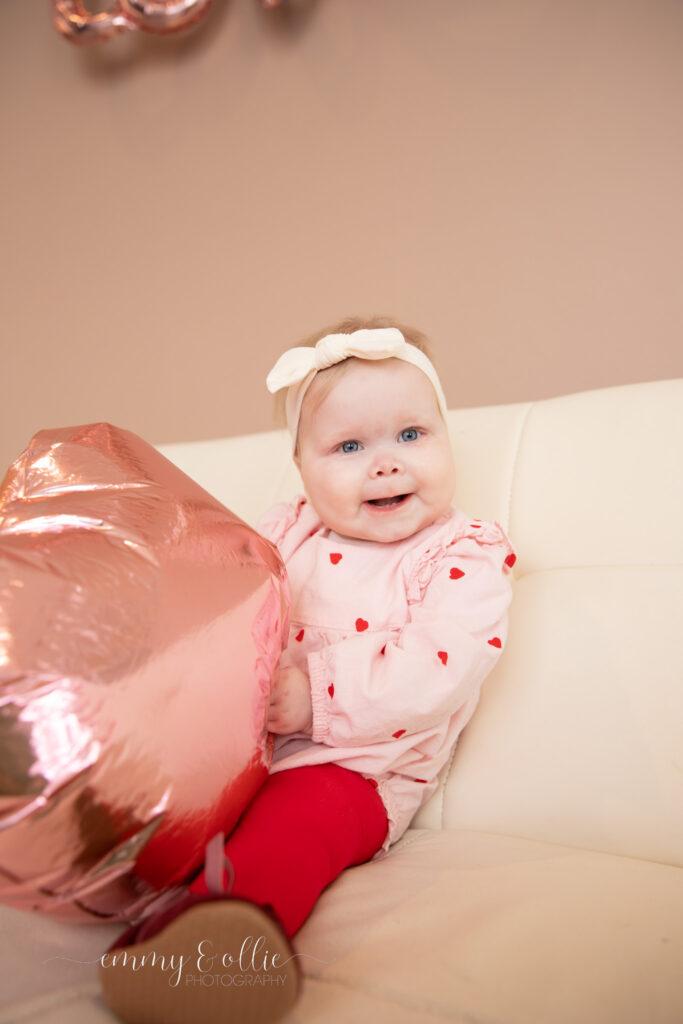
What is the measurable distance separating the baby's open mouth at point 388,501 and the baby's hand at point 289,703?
256mm

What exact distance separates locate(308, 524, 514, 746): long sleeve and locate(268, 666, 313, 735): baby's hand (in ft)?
0.04

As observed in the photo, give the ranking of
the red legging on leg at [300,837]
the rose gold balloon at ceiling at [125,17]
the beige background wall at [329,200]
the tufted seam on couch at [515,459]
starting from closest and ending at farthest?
the red legging on leg at [300,837] < the tufted seam on couch at [515,459] < the beige background wall at [329,200] < the rose gold balloon at ceiling at [125,17]

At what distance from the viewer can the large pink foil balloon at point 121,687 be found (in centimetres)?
51

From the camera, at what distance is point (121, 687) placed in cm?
54

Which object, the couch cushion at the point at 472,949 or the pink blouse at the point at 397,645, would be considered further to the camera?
the pink blouse at the point at 397,645

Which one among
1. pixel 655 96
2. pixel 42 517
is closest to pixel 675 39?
pixel 655 96

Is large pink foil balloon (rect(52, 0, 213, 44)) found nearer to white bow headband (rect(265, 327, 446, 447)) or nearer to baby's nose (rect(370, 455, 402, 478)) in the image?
white bow headband (rect(265, 327, 446, 447))

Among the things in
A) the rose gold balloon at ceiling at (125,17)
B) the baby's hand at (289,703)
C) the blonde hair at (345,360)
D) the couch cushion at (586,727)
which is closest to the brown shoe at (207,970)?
the baby's hand at (289,703)

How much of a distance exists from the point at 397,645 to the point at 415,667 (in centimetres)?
5

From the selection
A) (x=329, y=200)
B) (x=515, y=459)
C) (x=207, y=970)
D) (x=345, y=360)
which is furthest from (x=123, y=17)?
(x=207, y=970)

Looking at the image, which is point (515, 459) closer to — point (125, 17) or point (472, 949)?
point (472, 949)

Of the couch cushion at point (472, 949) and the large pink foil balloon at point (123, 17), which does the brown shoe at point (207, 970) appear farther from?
the large pink foil balloon at point (123, 17)

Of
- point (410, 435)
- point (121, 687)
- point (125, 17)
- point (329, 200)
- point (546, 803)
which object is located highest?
point (125, 17)

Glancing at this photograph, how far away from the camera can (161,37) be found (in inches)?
76.1
